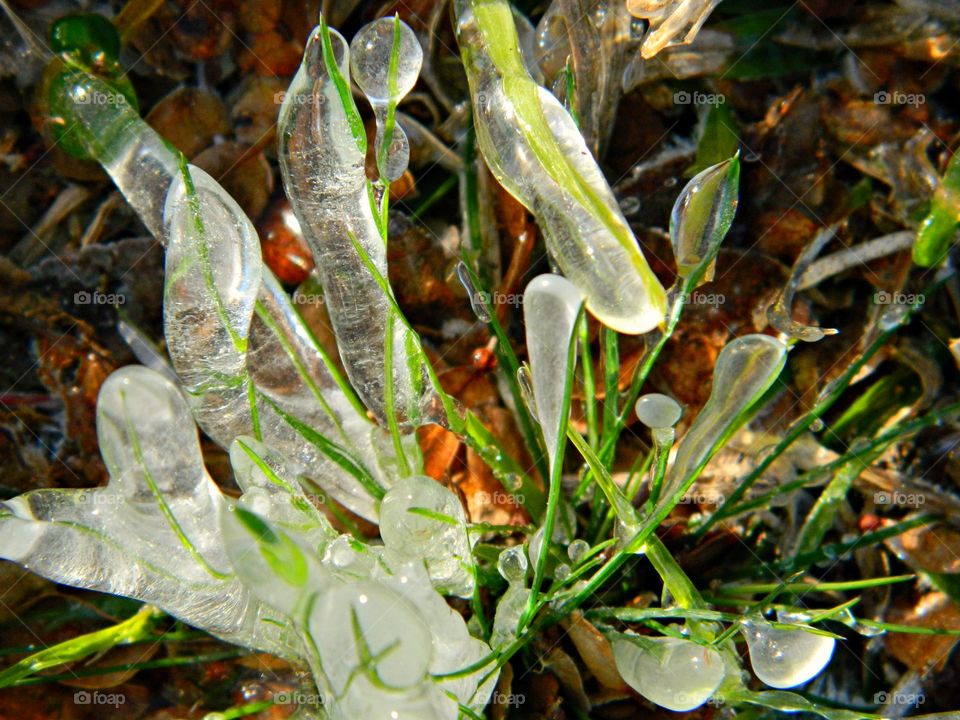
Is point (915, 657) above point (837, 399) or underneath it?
underneath

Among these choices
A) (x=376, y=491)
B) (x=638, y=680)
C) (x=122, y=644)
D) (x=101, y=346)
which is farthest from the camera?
(x=101, y=346)

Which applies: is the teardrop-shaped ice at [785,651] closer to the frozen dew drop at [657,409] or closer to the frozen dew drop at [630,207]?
the frozen dew drop at [657,409]

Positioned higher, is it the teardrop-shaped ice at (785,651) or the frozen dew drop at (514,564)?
the frozen dew drop at (514,564)

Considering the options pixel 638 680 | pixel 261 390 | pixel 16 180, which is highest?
pixel 16 180

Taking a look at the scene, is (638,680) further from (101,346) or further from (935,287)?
(101,346)

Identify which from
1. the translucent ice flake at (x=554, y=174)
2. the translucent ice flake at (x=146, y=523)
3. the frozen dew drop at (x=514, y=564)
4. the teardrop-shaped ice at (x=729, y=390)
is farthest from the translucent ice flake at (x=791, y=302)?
the translucent ice flake at (x=146, y=523)

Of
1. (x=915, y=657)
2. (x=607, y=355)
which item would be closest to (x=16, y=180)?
(x=607, y=355)

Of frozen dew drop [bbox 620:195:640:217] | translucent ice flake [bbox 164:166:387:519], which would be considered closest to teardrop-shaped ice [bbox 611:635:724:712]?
translucent ice flake [bbox 164:166:387:519]
